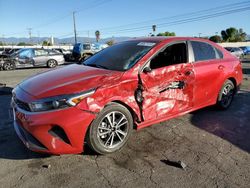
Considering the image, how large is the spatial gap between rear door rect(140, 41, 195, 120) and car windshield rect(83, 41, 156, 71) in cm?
24

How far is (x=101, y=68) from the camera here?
4047 mm

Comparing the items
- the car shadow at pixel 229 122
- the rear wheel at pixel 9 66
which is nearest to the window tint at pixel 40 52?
the rear wheel at pixel 9 66

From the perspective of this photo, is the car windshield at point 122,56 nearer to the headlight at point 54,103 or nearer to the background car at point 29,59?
the headlight at point 54,103

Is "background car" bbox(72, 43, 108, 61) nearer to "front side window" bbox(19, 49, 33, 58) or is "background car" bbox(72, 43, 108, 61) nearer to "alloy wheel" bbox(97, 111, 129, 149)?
"front side window" bbox(19, 49, 33, 58)

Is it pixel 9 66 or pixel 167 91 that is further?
pixel 9 66

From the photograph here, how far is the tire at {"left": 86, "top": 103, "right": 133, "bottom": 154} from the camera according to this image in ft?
10.8

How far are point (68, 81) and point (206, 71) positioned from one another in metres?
2.60

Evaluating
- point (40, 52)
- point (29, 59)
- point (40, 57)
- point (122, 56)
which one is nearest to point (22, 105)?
point (122, 56)

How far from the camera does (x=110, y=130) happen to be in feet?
11.5

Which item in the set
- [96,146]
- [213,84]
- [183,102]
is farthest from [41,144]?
[213,84]

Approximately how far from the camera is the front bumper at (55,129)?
9.91 ft

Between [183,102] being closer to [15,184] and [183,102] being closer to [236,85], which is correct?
[236,85]

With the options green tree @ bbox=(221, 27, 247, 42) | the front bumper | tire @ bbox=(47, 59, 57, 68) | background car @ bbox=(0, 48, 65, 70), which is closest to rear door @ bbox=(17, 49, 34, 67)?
background car @ bbox=(0, 48, 65, 70)

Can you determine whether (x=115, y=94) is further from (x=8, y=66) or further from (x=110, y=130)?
(x=8, y=66)
